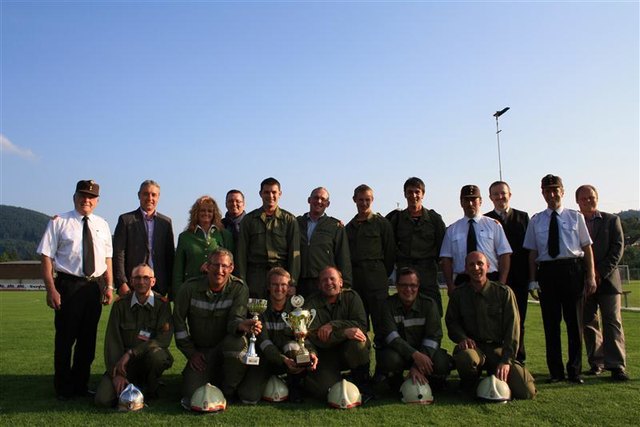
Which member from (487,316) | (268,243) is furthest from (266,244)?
→ (487,316)

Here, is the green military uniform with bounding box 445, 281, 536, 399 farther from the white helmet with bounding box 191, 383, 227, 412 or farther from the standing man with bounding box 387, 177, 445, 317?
the white helmet with bounding box 191, 383, 227, 412

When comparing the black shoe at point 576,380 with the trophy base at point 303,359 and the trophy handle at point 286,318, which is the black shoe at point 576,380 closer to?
the trophy base at point 303,359

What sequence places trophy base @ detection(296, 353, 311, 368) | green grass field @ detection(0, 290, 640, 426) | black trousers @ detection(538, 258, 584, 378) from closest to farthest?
1. green grass field @ detection(0, 290, 640, 426)
2. trophy base @ detection(296, 353, 311, 368)
3. black trousers @ detection(538, 258, 584, 378)

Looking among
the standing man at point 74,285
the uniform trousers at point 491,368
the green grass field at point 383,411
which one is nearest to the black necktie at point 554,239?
the uniform trousers at point 491,368

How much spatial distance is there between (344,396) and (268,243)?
218 centimetres

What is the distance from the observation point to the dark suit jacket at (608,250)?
21.8 feet

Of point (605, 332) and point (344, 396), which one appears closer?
point (344, 396)

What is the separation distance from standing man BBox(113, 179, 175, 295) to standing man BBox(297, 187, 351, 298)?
5.73 ft

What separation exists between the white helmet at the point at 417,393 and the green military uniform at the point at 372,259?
1.51 m

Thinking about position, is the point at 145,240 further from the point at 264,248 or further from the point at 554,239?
the point at 554,239

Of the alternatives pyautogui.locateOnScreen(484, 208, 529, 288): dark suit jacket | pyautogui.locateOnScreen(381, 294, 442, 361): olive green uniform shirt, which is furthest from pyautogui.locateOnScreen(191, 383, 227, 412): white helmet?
pyautogui.locateOnScreen(484, 208, 529, 288): dark suit jacket

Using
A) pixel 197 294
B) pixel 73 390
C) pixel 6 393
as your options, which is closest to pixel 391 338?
pixel 197 294

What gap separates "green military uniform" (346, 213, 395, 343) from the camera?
270 inches

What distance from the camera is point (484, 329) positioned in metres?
5.84
